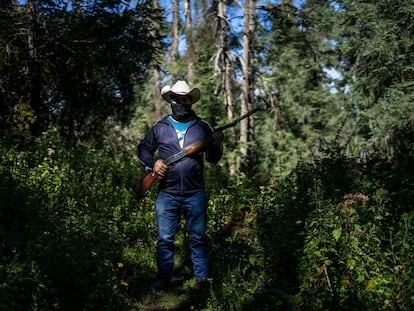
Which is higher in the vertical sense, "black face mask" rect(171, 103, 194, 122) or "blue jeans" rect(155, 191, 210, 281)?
"black face mask" rect(171, 103, 194, 122)

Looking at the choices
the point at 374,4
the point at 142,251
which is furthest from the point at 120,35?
the point at 374,4

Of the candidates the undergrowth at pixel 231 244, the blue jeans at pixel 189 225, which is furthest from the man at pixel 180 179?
the undergrowth at pixel 231 244

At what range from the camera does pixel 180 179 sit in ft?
16.7

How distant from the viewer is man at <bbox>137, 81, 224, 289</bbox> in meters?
5.09

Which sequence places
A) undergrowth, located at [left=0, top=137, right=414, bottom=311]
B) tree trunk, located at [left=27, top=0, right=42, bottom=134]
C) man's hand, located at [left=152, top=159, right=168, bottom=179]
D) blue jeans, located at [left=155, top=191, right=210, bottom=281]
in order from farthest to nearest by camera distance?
tree trunk, located at [left=27, top=0, right=42, bottom=134] < blue jeans, located at [left=155, top=191, right=210, bottom=281] < man's hand, located at [left=152, top=159, right=168, bottom=179] < undergrowth, located at [left=0, top=137, right=414, bottom=311]

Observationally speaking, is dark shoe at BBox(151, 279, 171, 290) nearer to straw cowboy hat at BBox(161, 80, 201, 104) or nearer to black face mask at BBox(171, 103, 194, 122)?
black face mask at BBox(171, 103, 194, 122)

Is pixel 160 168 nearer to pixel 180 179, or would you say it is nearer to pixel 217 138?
pixel 180 179

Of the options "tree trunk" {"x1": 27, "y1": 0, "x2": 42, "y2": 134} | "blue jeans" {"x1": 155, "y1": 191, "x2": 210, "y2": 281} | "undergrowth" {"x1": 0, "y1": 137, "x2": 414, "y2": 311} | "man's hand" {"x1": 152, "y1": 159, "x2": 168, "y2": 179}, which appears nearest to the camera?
"undergrowth" {"x1": 0, "y1": 137, "x2": 414, "y2": 311}

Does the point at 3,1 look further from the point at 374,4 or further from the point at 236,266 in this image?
the point at 374,4

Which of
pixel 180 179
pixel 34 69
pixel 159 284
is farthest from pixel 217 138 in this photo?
pixel 34 69

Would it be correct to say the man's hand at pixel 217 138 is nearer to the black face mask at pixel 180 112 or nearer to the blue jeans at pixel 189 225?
the black face mask at pixel 180 112

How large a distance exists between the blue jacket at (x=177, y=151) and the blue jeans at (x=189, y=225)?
10 centimetres

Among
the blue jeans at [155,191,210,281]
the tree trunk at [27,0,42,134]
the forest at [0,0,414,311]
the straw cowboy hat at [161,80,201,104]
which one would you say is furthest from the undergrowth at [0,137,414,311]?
the tree trunk at [27,0,42,134]

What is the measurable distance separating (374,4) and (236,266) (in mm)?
14562
